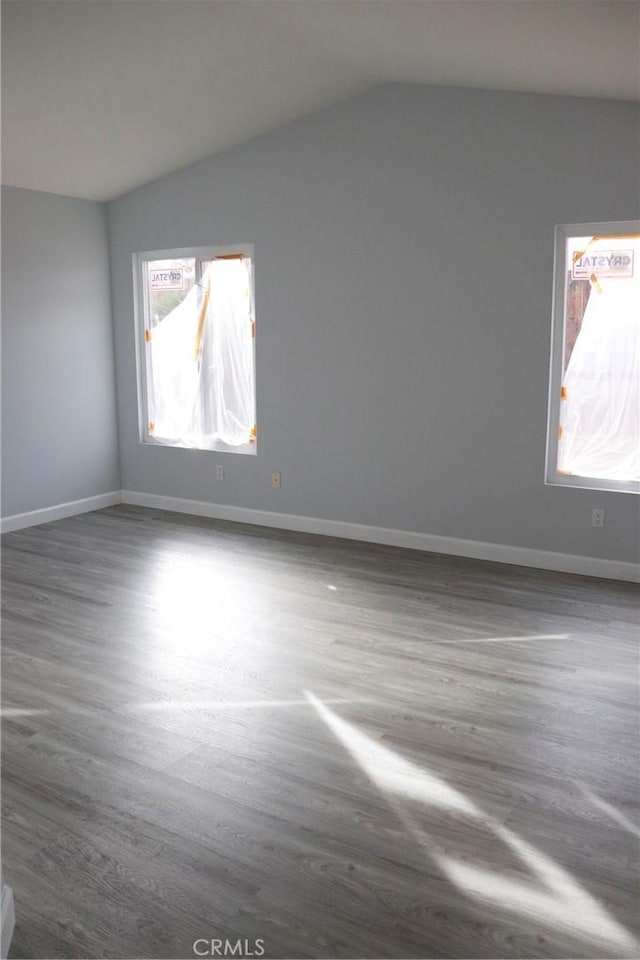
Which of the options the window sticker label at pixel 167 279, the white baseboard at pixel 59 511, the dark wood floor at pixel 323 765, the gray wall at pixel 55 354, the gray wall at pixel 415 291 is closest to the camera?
the dark wood floor at pixel 323 765

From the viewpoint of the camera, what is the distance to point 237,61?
4.30 m

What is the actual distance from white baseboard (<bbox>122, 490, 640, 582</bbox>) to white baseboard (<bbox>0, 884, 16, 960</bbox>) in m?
3.55

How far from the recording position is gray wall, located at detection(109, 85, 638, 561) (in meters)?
4.55

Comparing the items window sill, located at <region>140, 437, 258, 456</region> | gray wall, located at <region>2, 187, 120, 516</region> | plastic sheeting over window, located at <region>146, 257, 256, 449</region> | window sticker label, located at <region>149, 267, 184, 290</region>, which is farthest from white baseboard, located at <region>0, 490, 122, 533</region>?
window sticker label, located at <region>149, 267, 184, 290</region>

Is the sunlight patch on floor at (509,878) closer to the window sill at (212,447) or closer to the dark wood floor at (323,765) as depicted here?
the dark wood floor at (323,765)

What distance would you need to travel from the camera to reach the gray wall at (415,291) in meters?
4.55

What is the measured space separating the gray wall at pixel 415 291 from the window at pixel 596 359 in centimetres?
10

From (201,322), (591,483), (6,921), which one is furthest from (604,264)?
(6,921)

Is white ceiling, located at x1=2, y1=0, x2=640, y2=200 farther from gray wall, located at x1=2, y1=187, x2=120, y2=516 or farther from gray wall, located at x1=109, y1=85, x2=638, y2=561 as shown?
gray wall, located at x1=2, y1=187, x2=120, y2=516

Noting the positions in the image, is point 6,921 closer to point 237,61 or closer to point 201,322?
point 237,61

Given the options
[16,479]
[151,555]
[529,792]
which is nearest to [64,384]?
[16,479]

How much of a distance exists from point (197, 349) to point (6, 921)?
4.65 metres

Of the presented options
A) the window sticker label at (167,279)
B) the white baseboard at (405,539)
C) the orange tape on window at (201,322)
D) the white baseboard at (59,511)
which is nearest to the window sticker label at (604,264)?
the white baseboard at (405,539)

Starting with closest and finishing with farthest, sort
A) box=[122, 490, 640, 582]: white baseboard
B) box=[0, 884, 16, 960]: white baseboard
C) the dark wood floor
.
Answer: box=[0, 884, 16, 960]: white baseboard
the dark wood floor
box=[122, 490, 640, 582]: white baseboard
